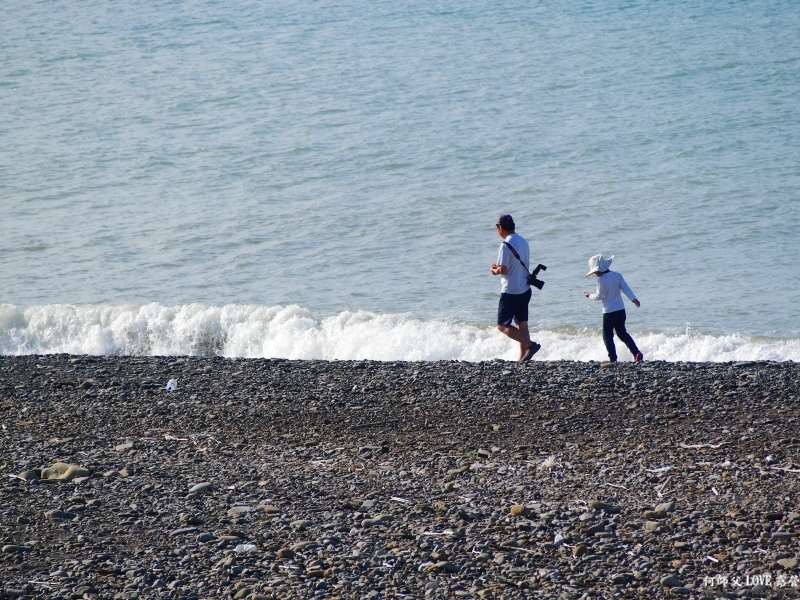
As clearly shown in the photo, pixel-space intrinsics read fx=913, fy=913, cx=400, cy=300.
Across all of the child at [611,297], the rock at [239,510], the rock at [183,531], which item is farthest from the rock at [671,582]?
the child at [611,297]

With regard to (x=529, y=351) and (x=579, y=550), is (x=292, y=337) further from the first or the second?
(x=579, y=550)

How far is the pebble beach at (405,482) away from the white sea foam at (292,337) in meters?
3.25

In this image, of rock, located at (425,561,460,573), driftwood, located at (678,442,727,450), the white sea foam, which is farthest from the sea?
rock, located at (425,561,460,573)

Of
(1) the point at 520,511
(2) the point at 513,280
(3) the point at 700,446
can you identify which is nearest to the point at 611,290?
(2) the point at 513,280

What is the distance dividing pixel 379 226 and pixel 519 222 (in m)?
2.78

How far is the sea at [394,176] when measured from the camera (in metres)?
13.9

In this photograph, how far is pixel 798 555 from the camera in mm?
4656

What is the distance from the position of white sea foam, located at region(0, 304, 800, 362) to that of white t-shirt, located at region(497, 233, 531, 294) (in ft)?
9.35

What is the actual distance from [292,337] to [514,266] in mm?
5190

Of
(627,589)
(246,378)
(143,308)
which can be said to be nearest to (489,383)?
(246,378)

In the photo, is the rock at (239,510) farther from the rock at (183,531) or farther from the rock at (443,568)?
the rock at (443,568)

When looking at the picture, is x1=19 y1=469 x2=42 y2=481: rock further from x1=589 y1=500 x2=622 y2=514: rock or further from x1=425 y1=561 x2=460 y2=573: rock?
x1=589 y1=500 x2=622 y2=514: rock

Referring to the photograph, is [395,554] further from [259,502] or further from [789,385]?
[789,385]

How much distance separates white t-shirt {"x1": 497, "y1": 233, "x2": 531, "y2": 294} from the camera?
9.20 meters
